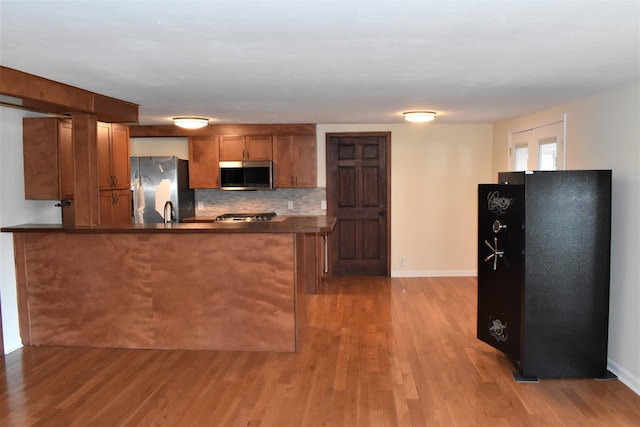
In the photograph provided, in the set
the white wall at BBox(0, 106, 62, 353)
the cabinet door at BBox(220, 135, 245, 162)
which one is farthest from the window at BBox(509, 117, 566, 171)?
the white wall at BBox(0, 106, 62, 353)

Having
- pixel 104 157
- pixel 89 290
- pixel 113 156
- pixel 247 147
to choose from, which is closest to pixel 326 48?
pixel 89 290

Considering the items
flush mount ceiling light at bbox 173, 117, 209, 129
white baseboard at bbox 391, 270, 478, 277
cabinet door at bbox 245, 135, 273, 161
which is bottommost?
white baseboard at bbox 391, 270, 478, 277

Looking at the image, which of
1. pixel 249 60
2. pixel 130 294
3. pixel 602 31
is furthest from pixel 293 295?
pixel 602 31

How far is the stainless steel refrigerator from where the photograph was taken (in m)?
7.09

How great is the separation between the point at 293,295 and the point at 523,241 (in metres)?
1.86

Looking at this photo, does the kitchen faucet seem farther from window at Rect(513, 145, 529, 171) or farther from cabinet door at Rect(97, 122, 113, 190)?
window at Rect(513, 145, 529, 171)

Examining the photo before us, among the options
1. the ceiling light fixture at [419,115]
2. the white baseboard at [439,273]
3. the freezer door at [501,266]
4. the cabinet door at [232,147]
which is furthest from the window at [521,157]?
the cabinet door at [232,147]

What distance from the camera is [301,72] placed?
133 inches

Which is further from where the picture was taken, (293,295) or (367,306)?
(367,306)

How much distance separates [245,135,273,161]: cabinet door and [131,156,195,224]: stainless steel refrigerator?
3.16 feet

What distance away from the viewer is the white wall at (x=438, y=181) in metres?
7.27

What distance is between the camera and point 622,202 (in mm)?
3883

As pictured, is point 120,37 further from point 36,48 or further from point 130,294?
point 130,294

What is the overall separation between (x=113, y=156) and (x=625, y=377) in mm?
5083
